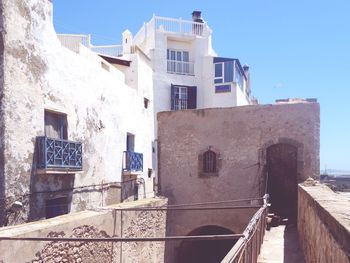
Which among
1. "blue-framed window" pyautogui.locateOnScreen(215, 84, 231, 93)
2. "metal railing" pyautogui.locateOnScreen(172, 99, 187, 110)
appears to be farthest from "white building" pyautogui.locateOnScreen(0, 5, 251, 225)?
"blue-framed window" pyautogui.locateOnScreen(215, 84, 231, 93)

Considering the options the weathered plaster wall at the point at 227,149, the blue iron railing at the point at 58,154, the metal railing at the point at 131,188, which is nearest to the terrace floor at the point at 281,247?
the weathered plaster wall at the point at 227,149

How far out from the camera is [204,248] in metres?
17.6

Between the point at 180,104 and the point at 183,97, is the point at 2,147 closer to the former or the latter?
the point at 180,104

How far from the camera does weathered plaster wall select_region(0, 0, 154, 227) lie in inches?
424

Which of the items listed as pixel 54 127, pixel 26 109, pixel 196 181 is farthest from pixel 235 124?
pixel 26 109

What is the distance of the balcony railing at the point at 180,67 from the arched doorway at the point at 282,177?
573 inches

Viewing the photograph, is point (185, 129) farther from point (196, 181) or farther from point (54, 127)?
point (54, 127)

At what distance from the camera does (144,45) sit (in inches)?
1145

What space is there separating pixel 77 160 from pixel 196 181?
15.2 feet

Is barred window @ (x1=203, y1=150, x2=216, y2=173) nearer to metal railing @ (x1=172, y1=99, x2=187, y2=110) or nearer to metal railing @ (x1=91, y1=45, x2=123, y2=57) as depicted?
metal railing @ (x1=91, y1=45, x2=123, y2=57)

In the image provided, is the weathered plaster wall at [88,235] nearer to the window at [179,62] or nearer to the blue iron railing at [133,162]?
the blue iron railing at [133,162]

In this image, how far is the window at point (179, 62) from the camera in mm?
28625

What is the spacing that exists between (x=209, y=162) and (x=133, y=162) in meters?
5.11

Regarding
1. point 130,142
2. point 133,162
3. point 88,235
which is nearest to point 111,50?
point 130,142
